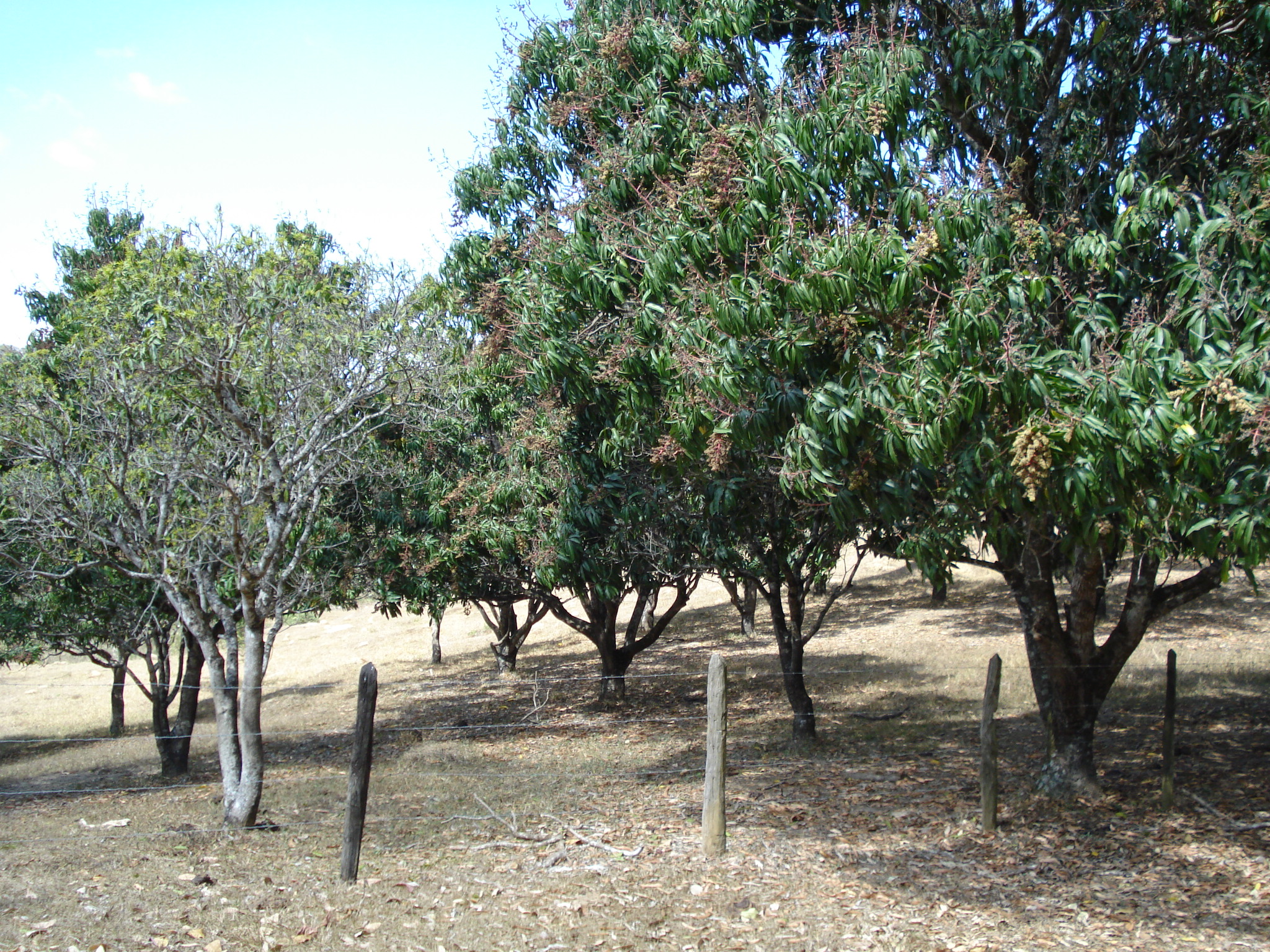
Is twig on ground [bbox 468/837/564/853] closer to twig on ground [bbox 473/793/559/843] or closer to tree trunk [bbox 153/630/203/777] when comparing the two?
twig on ground [bbox 473/793/559/843]

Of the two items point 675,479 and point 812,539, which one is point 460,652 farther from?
point 675,479

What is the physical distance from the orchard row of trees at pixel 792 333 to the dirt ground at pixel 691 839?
1409mm

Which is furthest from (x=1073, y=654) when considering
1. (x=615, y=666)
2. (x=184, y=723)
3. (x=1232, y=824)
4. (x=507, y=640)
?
(x=507, y=640)

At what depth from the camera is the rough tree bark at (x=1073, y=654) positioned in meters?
8.89

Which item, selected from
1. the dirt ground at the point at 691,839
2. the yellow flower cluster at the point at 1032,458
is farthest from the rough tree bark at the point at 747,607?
the yellow flower cluster at the point at 1032,458

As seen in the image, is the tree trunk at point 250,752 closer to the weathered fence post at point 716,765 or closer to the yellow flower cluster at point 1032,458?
the weathered fence post at point 716,765

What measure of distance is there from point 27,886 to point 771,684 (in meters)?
14.6

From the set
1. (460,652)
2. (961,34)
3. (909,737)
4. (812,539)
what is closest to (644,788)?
(812,539)

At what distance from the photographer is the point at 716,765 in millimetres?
7434

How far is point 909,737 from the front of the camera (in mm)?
13234

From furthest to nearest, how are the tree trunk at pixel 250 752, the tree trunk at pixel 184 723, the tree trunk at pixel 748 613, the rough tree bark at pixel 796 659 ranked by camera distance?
1. the tree trunk at pixel 748 613
2. the tree trunk at pixel 184 723
3. the rough tree bark at pixel 796 659
4. the tree trunk at pixel 250 752

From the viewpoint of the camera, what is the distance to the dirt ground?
237 inches

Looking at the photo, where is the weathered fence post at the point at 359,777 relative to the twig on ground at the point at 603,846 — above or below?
above

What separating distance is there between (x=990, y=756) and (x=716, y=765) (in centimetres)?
255
